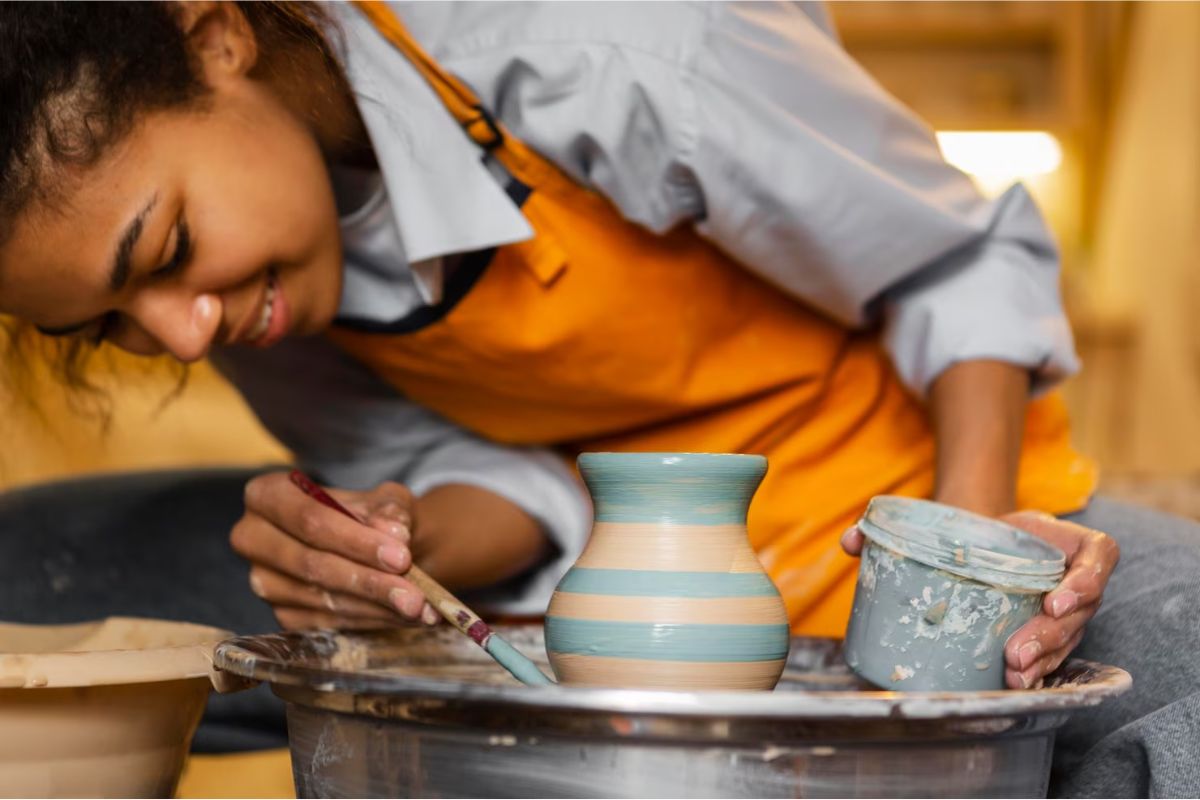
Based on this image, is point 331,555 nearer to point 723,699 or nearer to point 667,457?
point 667,457

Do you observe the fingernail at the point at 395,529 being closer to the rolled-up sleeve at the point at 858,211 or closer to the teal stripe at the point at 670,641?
the teal stripe at the point at 670,641

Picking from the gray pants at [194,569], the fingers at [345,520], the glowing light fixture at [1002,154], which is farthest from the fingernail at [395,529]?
the glowing light fixture at [1002,154]

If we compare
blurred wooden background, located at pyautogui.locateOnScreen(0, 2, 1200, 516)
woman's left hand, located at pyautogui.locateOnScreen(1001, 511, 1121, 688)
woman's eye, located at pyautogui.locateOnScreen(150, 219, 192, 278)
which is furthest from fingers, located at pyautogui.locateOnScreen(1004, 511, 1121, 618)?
blurred wooden background, located at pyautogui.locateOnScreen(0, 2, 1200, 516)

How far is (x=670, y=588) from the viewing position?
647 mm

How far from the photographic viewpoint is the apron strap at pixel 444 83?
0.96 m

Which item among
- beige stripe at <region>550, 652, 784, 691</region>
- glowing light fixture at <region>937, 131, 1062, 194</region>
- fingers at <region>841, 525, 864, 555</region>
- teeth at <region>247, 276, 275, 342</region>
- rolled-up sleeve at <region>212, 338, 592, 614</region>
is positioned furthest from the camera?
glowing light fixture at <region>937, 131, 1062, 194</region>

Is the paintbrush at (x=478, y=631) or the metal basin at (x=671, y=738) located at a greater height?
the metal basin at (x=671, y=738)

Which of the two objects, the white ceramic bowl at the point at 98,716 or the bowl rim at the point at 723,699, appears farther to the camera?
the white ceramic bowl at the point at 98,716

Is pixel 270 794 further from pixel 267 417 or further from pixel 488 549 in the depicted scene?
pixel 267 417

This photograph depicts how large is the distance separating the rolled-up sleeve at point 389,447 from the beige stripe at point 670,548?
48 cm

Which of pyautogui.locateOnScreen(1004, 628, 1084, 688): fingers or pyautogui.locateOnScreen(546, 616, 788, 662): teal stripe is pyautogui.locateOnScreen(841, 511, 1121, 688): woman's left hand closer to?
pyautogui.locateOnScreen(1004, 628, 1084, 688): fingers

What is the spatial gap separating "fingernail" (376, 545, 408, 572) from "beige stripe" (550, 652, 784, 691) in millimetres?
154

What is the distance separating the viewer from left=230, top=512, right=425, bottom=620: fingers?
765 mm

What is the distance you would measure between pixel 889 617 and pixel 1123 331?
10.1 ft
